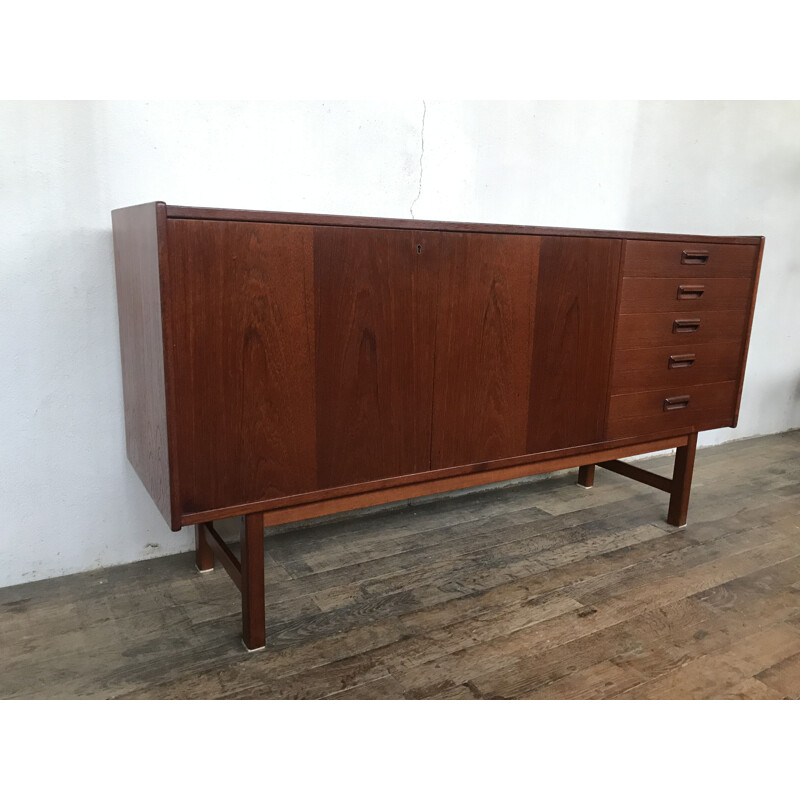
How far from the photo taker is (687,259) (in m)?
1.95

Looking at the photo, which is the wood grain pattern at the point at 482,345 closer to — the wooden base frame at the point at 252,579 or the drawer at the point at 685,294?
the drawer at the point at 685,294

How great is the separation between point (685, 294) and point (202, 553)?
1.55 meters

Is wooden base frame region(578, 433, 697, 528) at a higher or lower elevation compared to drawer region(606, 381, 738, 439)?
lower

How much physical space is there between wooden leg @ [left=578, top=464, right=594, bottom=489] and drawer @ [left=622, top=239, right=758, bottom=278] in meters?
0.87

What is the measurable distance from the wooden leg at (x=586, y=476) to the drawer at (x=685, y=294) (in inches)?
31.0

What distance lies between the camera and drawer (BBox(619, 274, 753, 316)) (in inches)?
73.9

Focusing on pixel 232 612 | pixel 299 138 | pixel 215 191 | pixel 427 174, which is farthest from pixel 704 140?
pixel 232 612

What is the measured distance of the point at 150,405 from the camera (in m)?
1.45

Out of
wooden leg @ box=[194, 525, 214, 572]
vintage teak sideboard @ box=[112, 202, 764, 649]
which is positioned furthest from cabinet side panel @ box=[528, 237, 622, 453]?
wooden leg @ box=[194, 525, 214, 572]

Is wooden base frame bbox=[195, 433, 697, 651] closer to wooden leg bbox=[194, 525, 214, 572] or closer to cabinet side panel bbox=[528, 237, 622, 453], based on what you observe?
wooden leg bbox=[194, 525, 214, 572]

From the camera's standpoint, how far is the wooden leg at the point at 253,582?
1.46 m

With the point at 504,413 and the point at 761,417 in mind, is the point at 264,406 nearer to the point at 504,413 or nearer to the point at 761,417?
the point at 504,413

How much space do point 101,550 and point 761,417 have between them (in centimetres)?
316

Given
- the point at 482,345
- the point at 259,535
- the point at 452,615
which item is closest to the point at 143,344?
the point at 259,535
